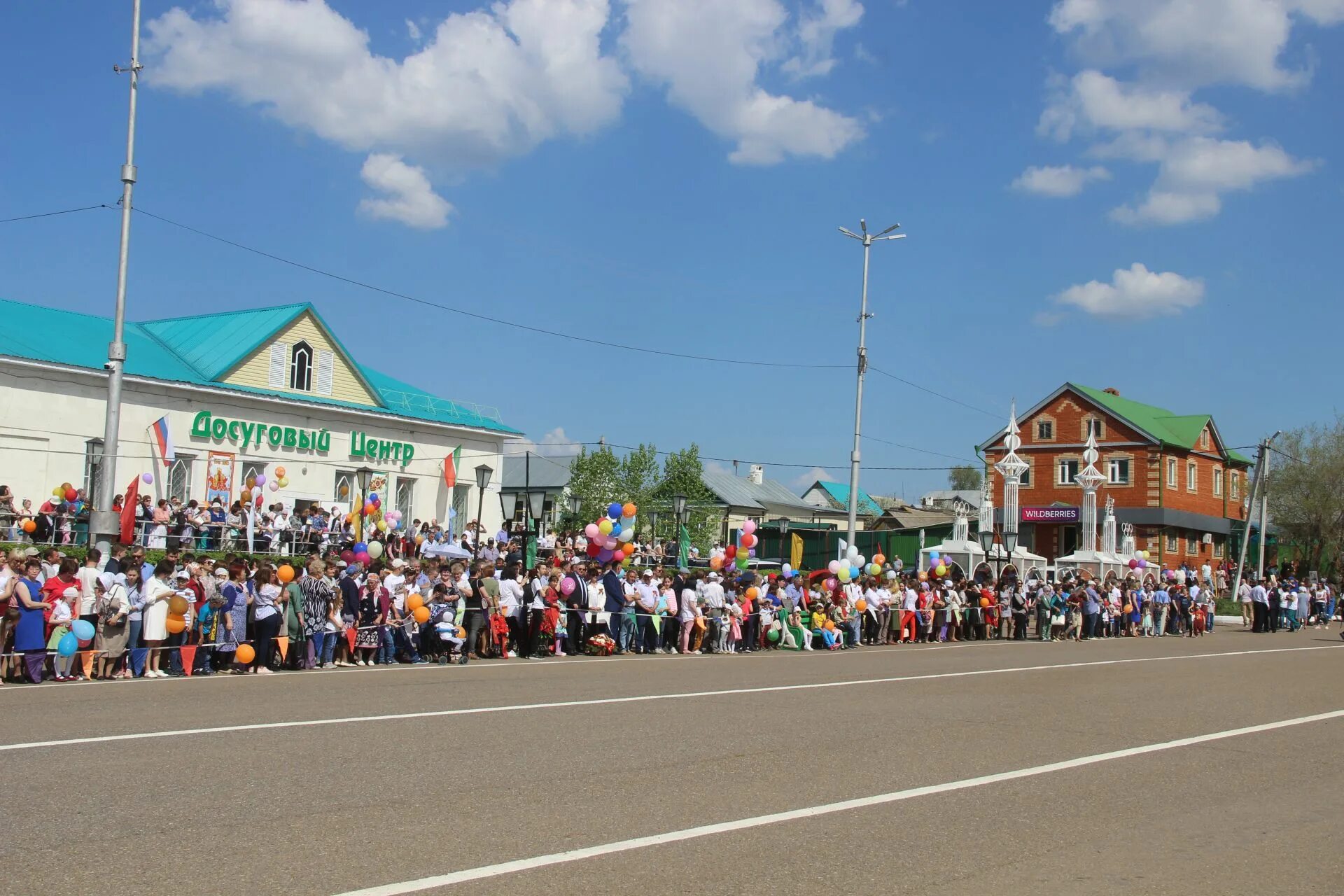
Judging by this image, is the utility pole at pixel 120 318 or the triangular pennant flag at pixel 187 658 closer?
the triangular pennant flag at pixel 187 658

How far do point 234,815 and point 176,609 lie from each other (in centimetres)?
915

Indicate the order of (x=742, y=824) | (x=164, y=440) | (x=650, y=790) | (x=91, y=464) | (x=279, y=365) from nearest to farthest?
(x=742, y=824) < (x=650, y=790) < (x=91, y=464) < (x=164, y=440) < (x=279, y=365)

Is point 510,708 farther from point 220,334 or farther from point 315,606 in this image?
point 220,334

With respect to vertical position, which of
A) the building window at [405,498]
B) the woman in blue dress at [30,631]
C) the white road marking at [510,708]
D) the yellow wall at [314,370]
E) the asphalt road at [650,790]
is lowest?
the white road marking at [510,708]

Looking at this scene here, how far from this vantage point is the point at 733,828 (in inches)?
280

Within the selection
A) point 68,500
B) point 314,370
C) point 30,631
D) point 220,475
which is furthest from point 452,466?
point 30,631

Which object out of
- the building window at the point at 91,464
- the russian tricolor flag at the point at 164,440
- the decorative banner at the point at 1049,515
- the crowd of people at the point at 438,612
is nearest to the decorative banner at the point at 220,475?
the russian tricolor flag at the point at 164,440

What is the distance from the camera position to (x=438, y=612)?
1858 cm

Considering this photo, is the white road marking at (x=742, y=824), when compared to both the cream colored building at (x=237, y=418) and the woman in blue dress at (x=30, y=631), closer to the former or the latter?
the woman in blue dress at (x=30, y=631)

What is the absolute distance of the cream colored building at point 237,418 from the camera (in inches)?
1185

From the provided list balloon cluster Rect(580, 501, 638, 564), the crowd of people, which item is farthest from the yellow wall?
balloon cluster Rect(580, 501, 638, 564)

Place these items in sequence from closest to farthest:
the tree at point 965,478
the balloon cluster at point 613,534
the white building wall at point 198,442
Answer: the balloon cluster at point 613,534 < the white building wall at point 198,442 < the tree at point 965,478

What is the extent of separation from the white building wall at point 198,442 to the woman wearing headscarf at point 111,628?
15.8m

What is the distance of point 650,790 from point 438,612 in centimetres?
1095
